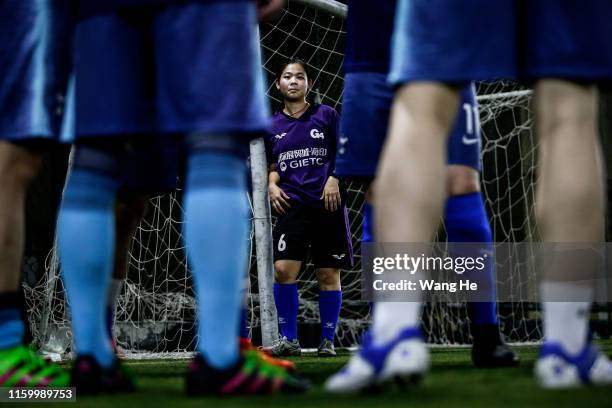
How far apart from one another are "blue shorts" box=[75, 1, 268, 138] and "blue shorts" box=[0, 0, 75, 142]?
0.39ft

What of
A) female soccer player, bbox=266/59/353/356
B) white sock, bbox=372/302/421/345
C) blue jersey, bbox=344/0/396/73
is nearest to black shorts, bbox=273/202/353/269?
female soccer player, bbox=266/59/353/356

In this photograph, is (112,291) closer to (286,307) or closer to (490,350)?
(490,350)

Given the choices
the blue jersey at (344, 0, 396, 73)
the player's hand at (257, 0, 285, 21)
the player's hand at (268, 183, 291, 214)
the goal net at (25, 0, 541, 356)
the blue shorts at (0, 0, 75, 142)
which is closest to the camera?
the blue shorts at (0, 0, 75, 142)

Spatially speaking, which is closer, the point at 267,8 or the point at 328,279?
the point at 267,8

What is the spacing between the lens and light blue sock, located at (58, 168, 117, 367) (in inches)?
64.7

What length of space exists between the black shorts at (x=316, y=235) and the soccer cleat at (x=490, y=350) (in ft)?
6.46

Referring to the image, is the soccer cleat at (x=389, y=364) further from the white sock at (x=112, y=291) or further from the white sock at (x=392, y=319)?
the white sock at (x=112, y=291)

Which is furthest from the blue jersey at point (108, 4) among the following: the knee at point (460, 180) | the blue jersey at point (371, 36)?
the knee at point (460, 180)

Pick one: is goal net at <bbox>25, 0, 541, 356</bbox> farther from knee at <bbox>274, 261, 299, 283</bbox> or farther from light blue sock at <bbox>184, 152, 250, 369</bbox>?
light blue sock at <bbox>184, 152, 250, 369</bbox>

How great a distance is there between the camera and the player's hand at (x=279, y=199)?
4.39 m

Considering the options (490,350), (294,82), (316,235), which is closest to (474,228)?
(490,350)

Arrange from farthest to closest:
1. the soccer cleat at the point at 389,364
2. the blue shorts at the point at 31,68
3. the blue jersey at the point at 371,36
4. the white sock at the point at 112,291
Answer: the blue jersey at the point at 371,36, the white sock at the point at 112,291, the blue shorts at the point at 31,68, the soccer cleat at the point at 389,364

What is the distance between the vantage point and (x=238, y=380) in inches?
57.9

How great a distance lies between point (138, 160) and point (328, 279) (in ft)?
8.26
